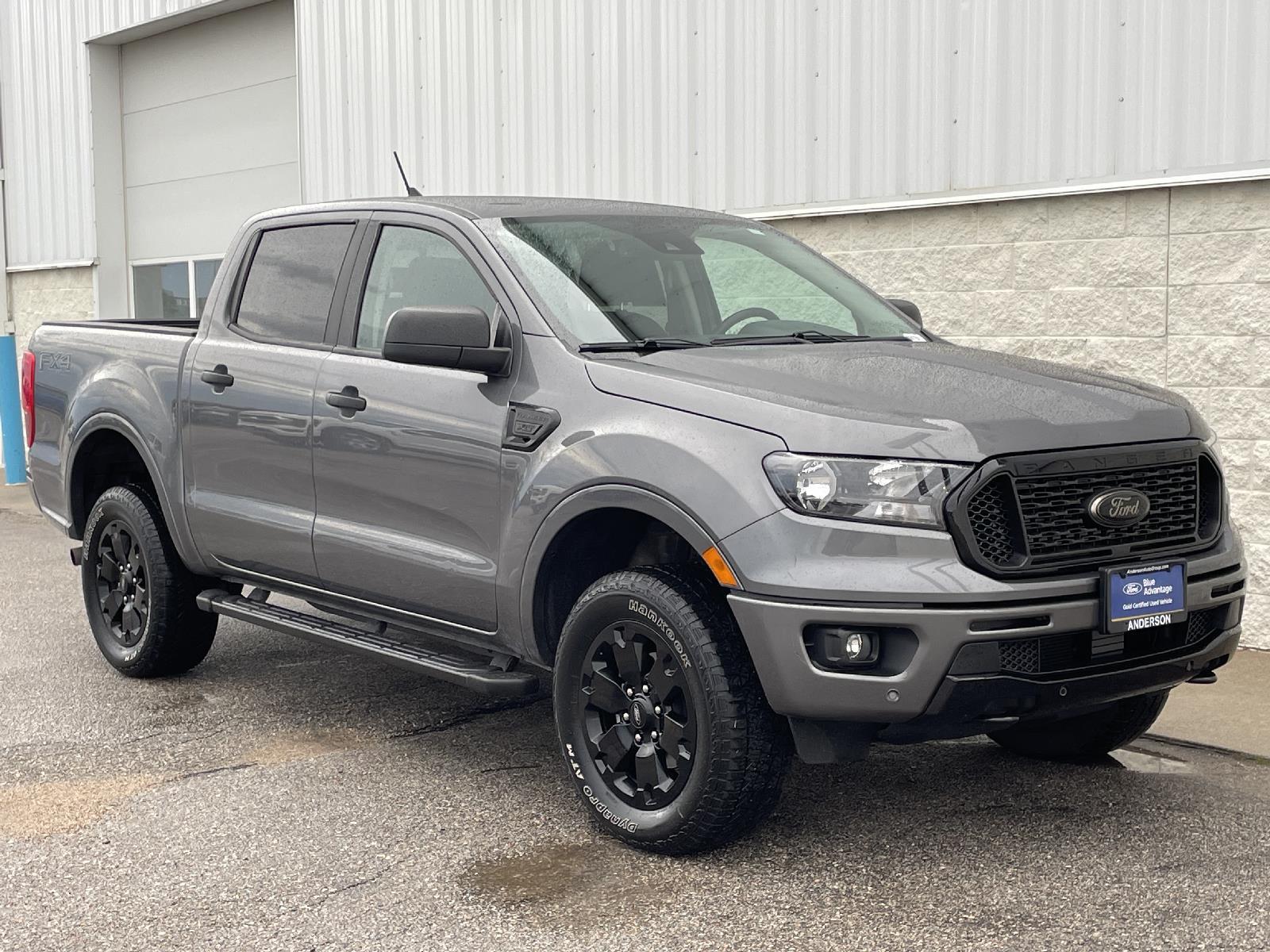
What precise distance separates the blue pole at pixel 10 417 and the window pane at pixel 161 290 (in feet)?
4.12

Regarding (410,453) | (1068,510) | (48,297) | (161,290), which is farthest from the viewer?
(48,297)

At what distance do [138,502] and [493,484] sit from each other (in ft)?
7.79

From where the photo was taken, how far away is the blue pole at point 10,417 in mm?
14289

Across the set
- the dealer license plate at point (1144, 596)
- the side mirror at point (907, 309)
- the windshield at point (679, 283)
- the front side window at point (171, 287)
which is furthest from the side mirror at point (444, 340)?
the front side window at point (171, 287)

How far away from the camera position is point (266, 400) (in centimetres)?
577

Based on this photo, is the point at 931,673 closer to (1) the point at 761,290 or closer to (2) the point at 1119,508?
(2) the point at 1119,508

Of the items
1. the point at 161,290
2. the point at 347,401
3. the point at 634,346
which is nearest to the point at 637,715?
the point at 634,346

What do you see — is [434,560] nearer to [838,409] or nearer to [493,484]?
[493,484]

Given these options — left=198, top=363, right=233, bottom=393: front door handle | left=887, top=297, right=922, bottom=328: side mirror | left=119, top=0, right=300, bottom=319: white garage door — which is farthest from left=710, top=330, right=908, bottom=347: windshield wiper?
left=119, top=0, right=300, bottom=319: white garage door

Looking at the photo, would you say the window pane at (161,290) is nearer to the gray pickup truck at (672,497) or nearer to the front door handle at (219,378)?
the gray pickup truck at (672,497)

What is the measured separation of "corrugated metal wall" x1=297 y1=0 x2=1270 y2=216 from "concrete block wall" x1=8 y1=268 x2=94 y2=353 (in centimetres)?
401

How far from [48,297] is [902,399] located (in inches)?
526

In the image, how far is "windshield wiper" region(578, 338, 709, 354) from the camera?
4812mm

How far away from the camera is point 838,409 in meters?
4.16
